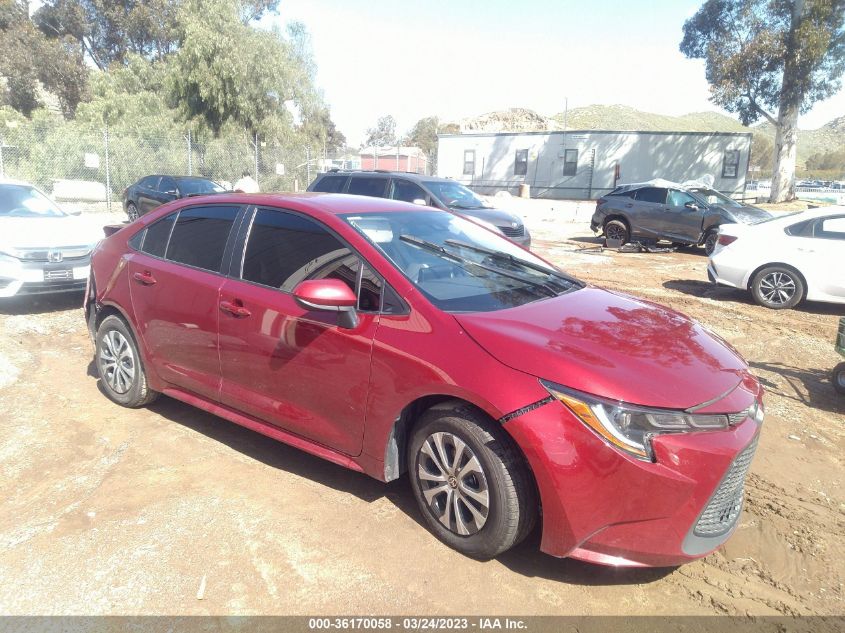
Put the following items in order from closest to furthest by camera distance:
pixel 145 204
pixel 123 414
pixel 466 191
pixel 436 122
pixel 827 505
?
pixel 827 505 < pixel 123 414 < pixel 466 191 < pixel 145 204 < pixel 436 122

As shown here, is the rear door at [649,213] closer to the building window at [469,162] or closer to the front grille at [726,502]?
the front grille at [726,502]

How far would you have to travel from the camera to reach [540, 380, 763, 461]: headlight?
8.49ft

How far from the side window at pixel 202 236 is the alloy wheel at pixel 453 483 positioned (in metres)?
1.96

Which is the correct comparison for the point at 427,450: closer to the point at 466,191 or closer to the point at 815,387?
the point at 815,387

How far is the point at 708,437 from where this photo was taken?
2.66 meters

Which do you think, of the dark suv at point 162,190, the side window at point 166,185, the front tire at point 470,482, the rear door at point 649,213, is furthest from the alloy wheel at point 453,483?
the side window at point 166,185

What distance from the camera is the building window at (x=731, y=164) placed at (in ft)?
111

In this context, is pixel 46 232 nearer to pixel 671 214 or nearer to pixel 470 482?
pixel 470 482

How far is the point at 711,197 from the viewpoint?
591 inches

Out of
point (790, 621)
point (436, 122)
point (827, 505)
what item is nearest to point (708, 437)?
point (790, 621)

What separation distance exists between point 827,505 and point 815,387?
8.04ft

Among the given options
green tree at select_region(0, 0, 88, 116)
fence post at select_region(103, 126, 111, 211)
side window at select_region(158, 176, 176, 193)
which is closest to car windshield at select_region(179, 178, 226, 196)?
side window at select_region(158, 176, 176, 193)

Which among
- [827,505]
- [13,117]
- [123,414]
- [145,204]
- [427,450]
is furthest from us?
[13,117]

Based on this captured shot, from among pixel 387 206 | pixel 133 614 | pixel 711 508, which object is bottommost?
pixel 133 614
